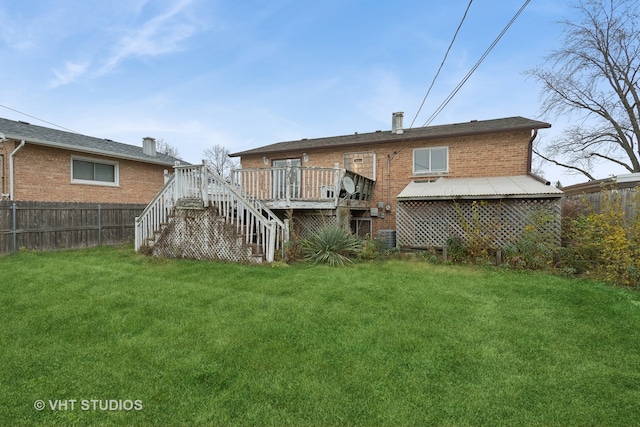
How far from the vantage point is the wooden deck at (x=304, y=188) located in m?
9.60

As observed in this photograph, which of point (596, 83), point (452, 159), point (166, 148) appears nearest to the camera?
point (452, 159)

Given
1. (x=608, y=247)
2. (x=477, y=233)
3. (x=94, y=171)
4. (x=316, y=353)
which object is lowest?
(x=316, y=353)

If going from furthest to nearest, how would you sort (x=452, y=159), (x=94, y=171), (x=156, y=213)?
(x=94, y=171), (x=452, y=159), (x=156, y=213)

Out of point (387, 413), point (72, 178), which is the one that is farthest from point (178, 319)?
point (72, 178)

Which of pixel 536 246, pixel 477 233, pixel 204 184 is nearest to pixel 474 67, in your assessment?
pixel 477 233

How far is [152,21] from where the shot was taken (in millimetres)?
10344

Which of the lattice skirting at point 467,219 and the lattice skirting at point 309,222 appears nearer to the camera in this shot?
the lattice skirting at point 467,219

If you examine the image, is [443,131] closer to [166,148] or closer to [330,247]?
[330,247]

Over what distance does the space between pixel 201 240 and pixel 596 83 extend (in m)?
23.9

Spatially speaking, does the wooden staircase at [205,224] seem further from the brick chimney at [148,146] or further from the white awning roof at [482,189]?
the brick chimney at [148,146]

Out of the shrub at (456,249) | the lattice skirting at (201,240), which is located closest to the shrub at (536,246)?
the shrub at (456,249)

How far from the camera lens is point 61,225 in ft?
33.0

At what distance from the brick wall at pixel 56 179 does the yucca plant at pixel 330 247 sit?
9.86 meters

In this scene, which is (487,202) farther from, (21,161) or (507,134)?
(21,161)
